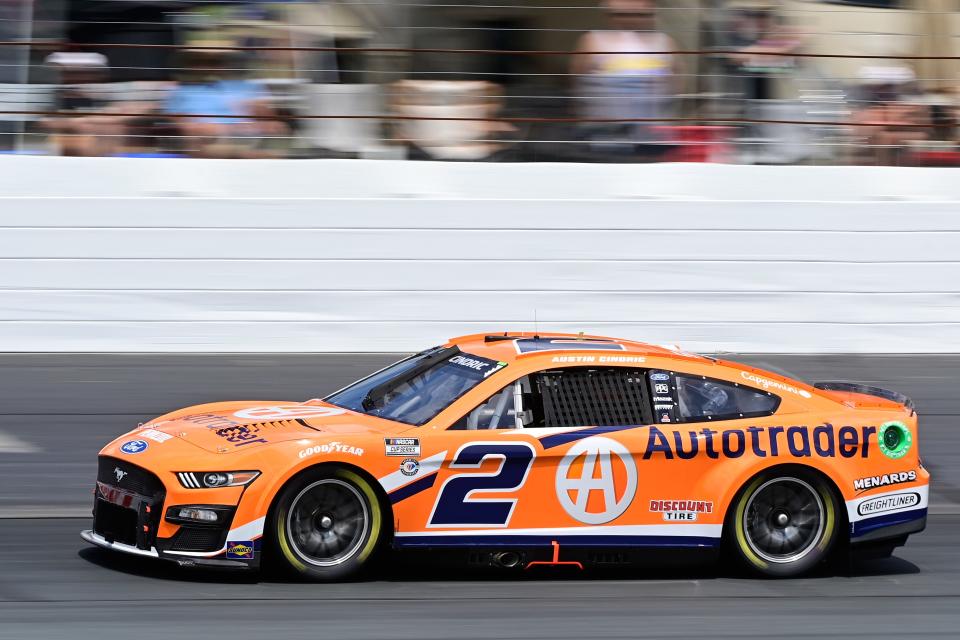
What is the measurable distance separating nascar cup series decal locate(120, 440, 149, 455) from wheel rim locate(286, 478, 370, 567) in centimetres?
81

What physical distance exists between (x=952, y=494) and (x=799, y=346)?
359 cm

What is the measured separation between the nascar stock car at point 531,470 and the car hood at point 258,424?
15mm

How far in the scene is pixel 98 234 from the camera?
11.5 metres

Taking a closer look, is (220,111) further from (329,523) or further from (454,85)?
(329,523)

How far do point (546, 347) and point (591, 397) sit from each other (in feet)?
1.37

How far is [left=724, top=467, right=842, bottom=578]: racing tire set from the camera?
20.8ft

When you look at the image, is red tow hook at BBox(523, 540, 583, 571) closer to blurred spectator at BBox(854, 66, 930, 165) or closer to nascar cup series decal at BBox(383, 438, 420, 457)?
nascar cup series decal at BBox(383, 438, 420, 457)

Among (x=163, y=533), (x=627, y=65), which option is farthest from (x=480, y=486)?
(x=627, y=65)

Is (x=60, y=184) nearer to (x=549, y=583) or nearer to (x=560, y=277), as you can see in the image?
(x=560, y=277)

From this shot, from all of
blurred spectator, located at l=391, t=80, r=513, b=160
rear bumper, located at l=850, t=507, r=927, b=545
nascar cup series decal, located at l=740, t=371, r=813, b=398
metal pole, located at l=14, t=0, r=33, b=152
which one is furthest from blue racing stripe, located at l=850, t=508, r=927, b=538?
metal pole, located at l=14, t=0, r=33, b=152

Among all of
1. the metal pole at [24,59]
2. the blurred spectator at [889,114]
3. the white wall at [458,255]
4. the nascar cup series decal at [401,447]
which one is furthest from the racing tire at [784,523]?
the metal pole at [24,59]

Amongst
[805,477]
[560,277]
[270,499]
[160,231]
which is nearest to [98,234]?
[160,231]

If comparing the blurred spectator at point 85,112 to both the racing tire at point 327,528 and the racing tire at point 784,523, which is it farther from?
the racing tire at point 784,523

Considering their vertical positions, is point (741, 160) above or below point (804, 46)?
below
